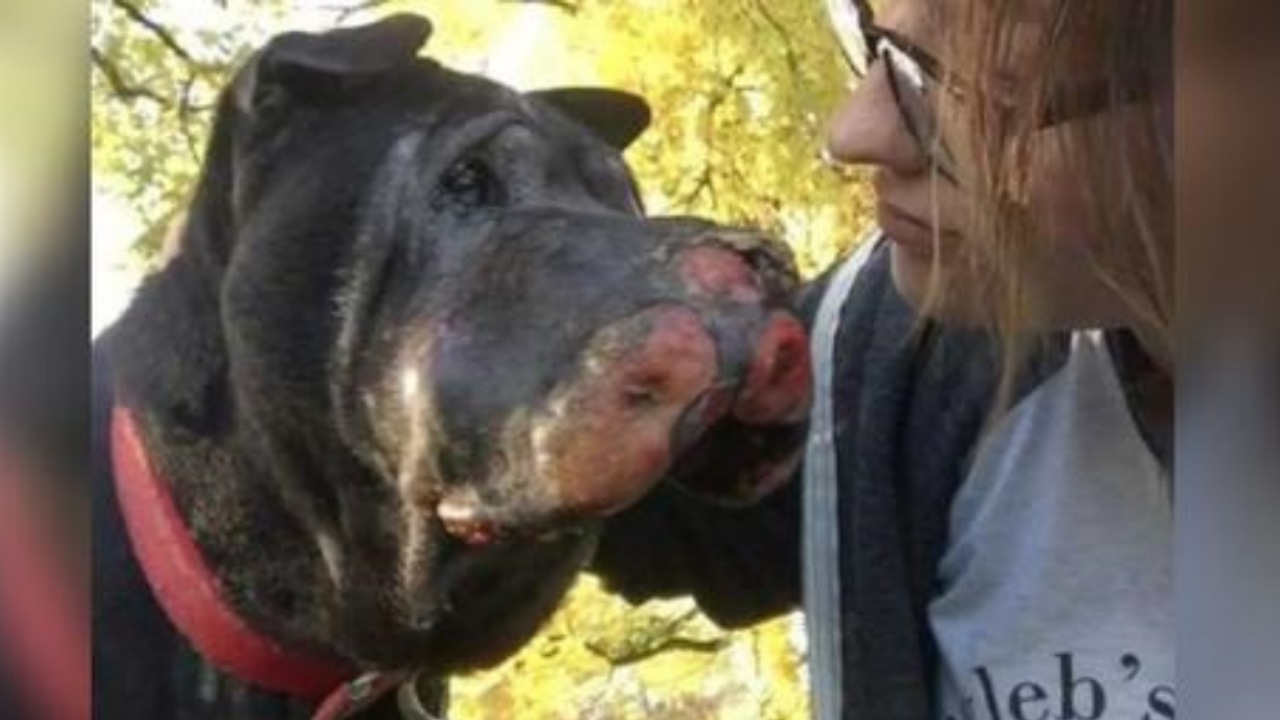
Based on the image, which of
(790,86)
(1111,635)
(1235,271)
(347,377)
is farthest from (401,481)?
(1235,271)

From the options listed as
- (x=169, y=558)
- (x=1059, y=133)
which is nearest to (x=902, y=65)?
(x=1059, y=133)

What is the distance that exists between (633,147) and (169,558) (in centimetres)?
46

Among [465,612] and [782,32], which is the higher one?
[782,32]

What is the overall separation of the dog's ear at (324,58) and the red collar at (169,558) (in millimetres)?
261

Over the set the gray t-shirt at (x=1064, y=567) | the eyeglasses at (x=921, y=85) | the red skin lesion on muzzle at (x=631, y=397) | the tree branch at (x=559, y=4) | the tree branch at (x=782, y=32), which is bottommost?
the gray t-shirt at (x=1064, y=567)

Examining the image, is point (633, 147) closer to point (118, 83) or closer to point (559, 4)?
point (559, 4)

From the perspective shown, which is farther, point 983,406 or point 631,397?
point 983,406

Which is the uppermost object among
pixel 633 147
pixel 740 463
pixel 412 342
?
pixel 633 147

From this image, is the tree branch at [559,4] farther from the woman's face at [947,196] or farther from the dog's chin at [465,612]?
the dog's chin at [465,612]

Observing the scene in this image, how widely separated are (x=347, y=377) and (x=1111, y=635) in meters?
0.60

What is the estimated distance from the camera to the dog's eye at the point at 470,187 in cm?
202

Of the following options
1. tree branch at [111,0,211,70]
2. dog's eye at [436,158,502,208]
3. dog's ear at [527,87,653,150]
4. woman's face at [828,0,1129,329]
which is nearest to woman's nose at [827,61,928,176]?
woman's face at [828,0,1129,329]

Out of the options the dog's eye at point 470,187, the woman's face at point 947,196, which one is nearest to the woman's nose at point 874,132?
the woman's face at point 947,196

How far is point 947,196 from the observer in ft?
6.63
